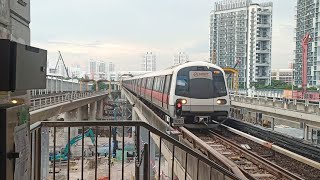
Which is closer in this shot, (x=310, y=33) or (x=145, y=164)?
(x=145, y=164)

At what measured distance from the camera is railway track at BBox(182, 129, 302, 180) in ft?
23.1

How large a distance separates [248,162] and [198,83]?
15.3 ft

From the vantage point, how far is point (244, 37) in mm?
50969

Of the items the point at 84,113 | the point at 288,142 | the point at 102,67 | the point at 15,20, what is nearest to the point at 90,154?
the point at 288,142

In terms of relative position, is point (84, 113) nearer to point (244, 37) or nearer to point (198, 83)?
point (244, 37)

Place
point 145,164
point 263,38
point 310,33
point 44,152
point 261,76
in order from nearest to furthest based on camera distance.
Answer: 1. point 44,152
2. point 145,164
3. point 310,33
4. point 263,38
5. point 261,76

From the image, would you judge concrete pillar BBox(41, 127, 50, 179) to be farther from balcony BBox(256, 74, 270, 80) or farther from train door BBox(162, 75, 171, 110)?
balcony BBox(256, 74, 270, 80)

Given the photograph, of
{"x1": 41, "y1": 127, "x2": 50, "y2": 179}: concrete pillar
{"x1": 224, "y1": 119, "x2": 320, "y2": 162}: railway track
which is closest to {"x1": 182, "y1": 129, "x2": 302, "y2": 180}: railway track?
{"x1": 224, "y1": 119, "x2": 320, "y2": 162}: railway track

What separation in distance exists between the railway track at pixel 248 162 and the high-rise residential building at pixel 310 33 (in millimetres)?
25808

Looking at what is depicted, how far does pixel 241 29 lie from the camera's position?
52.1m

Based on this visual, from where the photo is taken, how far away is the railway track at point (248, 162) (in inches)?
277

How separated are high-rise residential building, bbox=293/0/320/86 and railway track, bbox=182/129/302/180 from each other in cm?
2581

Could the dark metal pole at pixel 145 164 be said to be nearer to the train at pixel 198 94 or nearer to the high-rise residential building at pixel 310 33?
the train at pixel 198 94

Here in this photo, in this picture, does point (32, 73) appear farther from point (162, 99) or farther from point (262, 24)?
point (262, 24)
